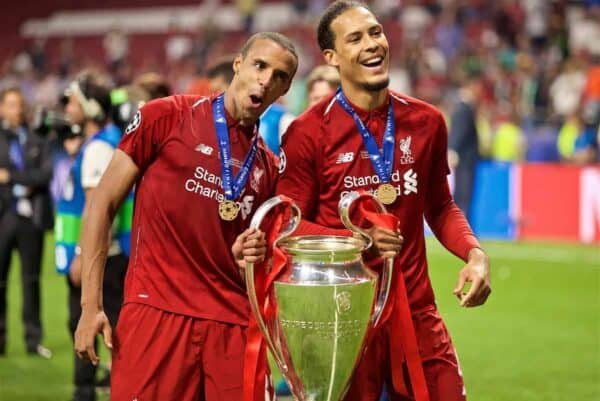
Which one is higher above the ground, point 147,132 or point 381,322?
point 147,132

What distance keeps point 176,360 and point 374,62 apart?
136 cm

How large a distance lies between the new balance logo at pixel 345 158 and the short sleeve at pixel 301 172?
0.09 meters

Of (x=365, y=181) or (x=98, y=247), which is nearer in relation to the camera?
(x=98, y=247)

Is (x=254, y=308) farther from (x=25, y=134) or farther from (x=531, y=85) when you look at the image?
(x=531, y=85)

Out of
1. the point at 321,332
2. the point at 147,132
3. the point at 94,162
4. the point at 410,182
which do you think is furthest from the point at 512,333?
the point at 321,332

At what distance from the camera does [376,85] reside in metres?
4.16

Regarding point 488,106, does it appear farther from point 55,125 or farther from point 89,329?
point 89,329

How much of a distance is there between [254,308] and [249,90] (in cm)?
93

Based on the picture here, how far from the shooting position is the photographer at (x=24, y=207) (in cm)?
913

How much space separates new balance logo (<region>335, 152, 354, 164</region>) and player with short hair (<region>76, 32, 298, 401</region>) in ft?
1.08

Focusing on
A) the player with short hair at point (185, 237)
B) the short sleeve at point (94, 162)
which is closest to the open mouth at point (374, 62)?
the player with short hair at point (185, 237)

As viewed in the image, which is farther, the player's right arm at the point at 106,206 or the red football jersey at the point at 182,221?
the red football jersey at the point at 182,221

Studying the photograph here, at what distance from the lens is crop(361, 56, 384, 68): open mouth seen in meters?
4.17

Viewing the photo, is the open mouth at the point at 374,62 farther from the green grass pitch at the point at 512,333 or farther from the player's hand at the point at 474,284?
the green grass pitch at the point at 512,333
